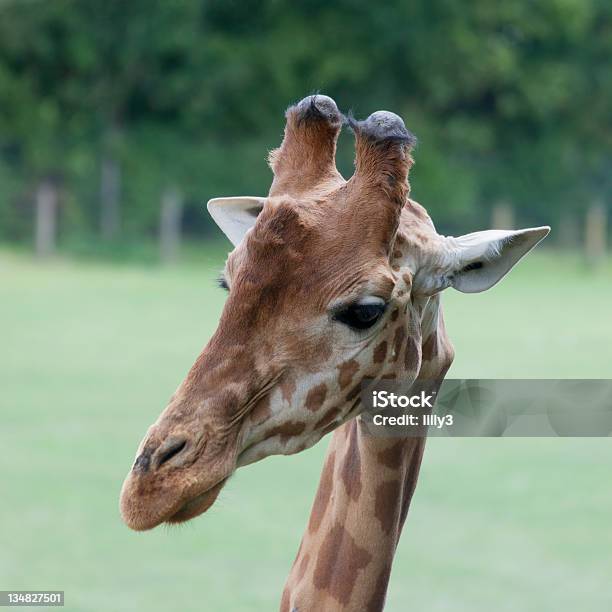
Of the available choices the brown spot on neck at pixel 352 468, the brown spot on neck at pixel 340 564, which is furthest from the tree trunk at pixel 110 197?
the brown spot on neck at pixel 340 564

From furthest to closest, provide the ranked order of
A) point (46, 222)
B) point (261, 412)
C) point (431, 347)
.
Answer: point (46, 222) < point (431, 347) < point (261, 412)

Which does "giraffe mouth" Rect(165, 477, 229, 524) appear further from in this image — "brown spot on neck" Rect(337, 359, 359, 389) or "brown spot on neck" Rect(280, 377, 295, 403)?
"brown spot on neck" Rect(337, 359, 359, 389)

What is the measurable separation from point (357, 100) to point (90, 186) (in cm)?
798

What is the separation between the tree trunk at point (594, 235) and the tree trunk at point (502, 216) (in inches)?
74.4

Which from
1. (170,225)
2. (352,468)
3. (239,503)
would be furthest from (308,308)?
(170,225)

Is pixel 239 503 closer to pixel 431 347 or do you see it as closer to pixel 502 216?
pixel 431 347

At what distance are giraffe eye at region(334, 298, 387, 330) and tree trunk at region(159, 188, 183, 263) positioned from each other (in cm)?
2504

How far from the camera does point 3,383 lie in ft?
43.5

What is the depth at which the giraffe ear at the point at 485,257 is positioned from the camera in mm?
3051

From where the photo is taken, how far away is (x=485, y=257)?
121 inches

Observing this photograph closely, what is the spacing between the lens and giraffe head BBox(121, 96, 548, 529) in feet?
8.70

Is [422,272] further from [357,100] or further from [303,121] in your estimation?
[357,100]

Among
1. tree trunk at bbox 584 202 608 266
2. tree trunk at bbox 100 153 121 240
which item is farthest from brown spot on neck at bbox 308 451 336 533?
tree trunk at bbox 584 202 608 266

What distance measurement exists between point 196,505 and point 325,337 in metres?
0.50
